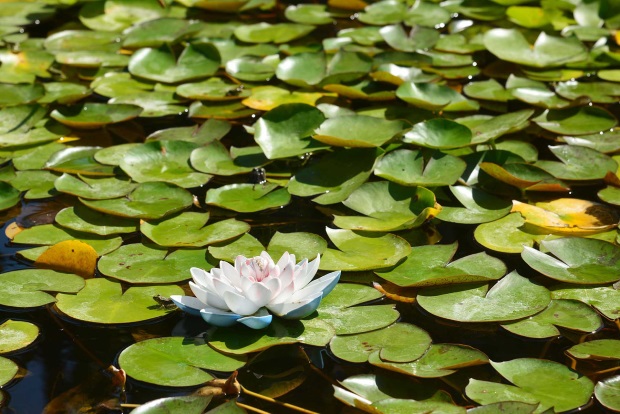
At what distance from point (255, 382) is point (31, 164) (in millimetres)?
1628

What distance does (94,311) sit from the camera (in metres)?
2.19

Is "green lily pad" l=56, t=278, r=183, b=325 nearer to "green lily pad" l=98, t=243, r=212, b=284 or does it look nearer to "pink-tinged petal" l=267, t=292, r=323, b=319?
"green lily pad" l=98, t=243, r=212, b=284

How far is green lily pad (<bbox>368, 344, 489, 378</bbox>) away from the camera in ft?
6.24

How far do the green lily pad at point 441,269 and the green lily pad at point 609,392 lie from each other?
1.55ft

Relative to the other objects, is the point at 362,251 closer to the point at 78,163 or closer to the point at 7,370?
the point at 7,370

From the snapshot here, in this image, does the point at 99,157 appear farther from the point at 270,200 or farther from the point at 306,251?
the point at 306,251

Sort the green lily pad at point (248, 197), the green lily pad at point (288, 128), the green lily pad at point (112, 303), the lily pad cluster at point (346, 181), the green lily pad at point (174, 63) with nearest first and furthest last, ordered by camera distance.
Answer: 1. the lily pad cluster at point (346, 181)
2. the green lily pad at point (112, 303)
3. the green lily pad at point (248, 197)
4. the green lily pad at point (288, 128)
5. the green lily pad at point (174, 63)

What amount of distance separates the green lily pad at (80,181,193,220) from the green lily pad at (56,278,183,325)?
0.37 m

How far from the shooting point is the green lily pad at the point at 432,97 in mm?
3350

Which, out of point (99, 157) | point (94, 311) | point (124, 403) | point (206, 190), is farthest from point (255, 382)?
point (99, 157)

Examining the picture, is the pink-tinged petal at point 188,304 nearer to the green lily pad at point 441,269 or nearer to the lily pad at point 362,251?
the lily pad at point 362,251

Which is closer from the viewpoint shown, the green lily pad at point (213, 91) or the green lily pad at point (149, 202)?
the green lily pad at point (149, 202)

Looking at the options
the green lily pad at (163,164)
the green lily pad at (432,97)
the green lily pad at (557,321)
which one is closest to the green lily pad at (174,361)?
the green lily pad at (557,321)

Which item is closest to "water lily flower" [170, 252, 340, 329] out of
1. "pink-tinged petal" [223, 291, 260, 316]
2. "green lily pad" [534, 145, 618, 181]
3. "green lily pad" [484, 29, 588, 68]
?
"pink-tinged petal" [223, 291, 260, 316]
